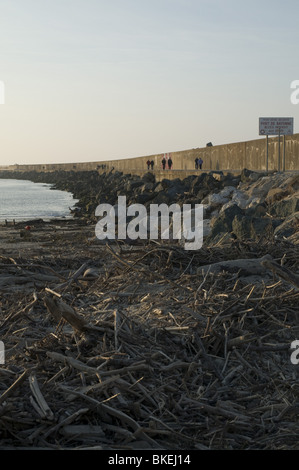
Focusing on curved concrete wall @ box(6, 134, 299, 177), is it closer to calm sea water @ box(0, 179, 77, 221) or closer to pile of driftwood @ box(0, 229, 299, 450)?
calm sea water @ box(0, 179, 77, 221)

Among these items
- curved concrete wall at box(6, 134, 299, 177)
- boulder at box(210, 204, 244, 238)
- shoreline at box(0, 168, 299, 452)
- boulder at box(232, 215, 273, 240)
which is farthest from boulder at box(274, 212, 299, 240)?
curved concrete wall at box(6, 134, 299, 177)

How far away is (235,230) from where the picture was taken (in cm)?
1109

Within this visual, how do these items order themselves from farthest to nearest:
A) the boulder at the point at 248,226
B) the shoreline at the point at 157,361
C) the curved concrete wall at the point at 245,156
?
1. the curved concrete wall at the point at 245,156
2. the boulder at the point at 248,226
3. the shoreline at the point at 157,361

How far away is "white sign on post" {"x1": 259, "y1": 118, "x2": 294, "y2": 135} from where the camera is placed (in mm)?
27703

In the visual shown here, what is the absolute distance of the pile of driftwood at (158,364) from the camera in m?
3.51

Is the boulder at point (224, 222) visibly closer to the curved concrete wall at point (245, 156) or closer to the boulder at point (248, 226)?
the boulder at point (248, 226)

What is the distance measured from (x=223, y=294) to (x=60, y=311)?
4.84 feet

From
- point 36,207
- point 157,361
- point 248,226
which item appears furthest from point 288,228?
point 36,207

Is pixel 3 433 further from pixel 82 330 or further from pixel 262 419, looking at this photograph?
pixel 262 419

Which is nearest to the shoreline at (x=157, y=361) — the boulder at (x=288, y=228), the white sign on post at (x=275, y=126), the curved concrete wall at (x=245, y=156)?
the boulder at (x=288, y=228)

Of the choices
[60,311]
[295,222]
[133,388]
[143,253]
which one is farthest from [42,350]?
[295,222]

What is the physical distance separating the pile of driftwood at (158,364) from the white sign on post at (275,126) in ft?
74.0

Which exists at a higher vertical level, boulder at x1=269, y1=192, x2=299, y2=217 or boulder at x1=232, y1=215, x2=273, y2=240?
Result: boulder at x1=269, y1=192, x2=299, y2=217

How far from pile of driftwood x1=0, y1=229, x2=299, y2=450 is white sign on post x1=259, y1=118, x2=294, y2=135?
2255 centimetres
